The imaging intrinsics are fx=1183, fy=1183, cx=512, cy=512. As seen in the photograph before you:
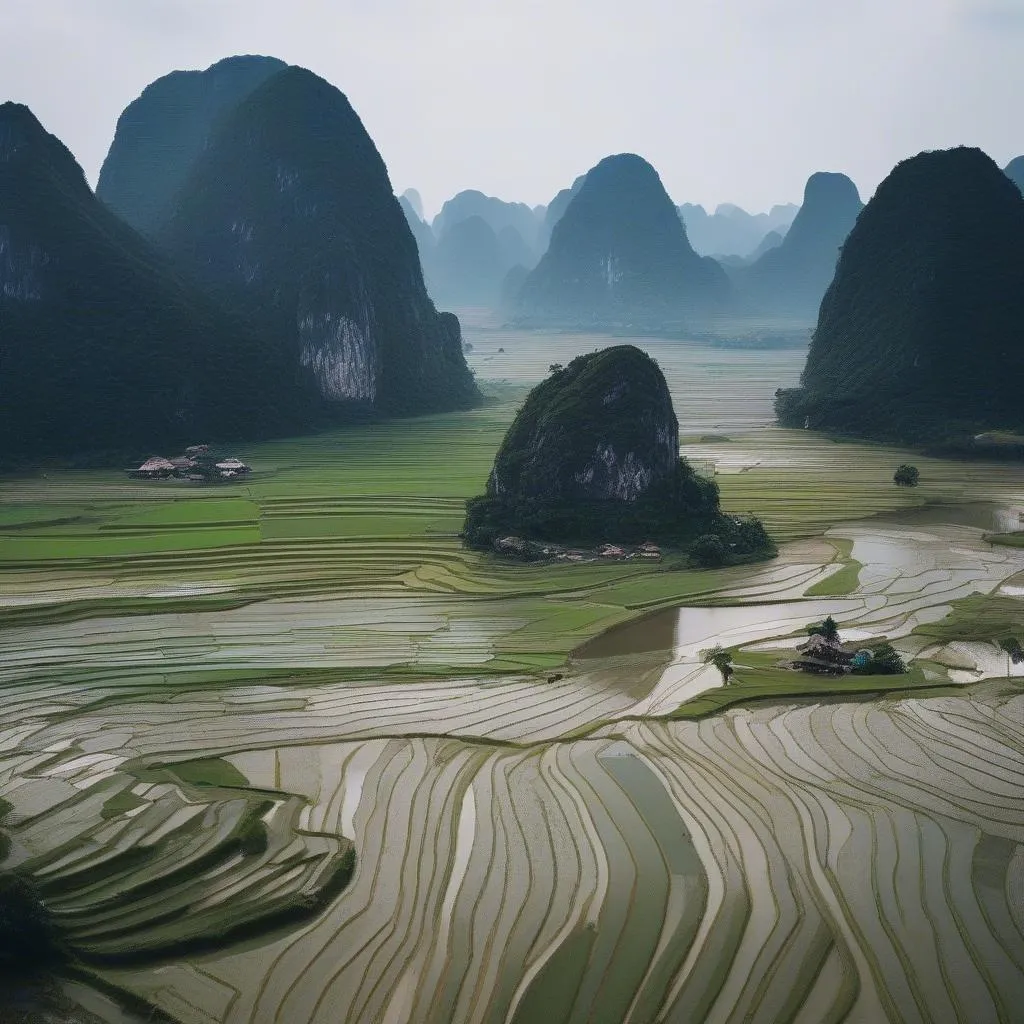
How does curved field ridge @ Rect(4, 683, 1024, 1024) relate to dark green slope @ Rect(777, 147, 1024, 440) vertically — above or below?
below

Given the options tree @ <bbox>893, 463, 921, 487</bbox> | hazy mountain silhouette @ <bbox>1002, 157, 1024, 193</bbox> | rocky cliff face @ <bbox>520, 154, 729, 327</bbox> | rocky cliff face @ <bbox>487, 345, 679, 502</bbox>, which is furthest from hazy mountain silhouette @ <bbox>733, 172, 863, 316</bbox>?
rocky cliff face @ <bbox>487, 345, 679, 502</bbox>

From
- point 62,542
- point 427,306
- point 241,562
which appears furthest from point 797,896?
point 427,306

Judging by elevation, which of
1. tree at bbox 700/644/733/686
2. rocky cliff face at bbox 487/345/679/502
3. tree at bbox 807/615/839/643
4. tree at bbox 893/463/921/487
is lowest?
tree at bbox 700/644/733/686

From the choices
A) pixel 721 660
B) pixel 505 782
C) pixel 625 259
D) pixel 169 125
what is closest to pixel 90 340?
pixel 169 125

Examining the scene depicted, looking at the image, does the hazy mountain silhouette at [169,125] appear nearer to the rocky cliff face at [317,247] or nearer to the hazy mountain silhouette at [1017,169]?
the rocky cliff face at [317,247]

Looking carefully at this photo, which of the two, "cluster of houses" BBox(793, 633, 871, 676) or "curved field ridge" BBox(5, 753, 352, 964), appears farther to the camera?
"cluster of houses" BBox(793, 633, 871, 676)

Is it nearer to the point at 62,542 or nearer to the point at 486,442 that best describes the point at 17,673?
the point at 62,542

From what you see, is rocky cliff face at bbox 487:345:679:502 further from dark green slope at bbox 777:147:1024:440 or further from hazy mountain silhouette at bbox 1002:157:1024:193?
hazy mountain silhouette at bbox 1002:157:1024:193
